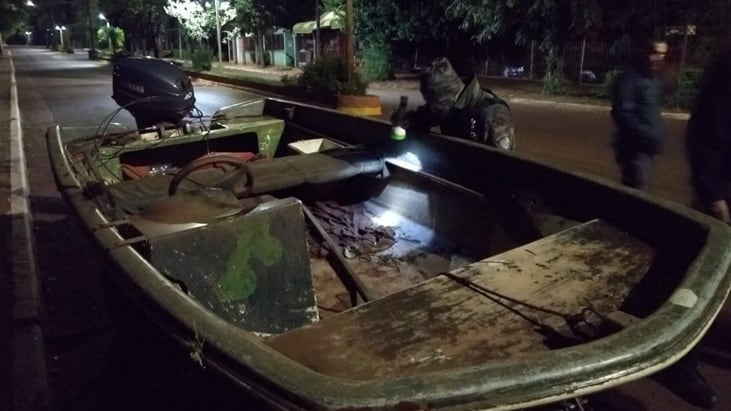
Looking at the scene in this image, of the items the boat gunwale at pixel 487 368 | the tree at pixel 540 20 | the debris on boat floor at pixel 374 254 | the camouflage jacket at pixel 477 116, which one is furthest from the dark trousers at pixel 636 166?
the tree at pixel 540 20

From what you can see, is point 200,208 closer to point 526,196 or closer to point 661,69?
point 526,196

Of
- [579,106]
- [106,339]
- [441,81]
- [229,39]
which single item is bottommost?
[106,339]

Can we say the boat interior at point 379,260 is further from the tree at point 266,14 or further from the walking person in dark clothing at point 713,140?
the tree at point 266,14

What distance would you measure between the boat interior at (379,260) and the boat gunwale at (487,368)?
23cm

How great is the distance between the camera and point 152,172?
5883mm

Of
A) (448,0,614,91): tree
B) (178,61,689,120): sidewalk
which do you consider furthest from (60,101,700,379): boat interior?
(448,0,614,91): tree

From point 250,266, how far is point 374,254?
1.54 m

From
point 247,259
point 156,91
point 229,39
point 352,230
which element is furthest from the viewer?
point 229,39

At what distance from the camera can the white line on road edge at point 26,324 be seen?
3.30 metres

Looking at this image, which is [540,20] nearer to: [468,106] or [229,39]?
[468,106]

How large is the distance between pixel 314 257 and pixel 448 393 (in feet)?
8.79

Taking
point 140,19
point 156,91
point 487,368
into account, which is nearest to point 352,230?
point 487,368

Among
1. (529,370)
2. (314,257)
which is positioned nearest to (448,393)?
(529,370)

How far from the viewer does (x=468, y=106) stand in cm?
456
